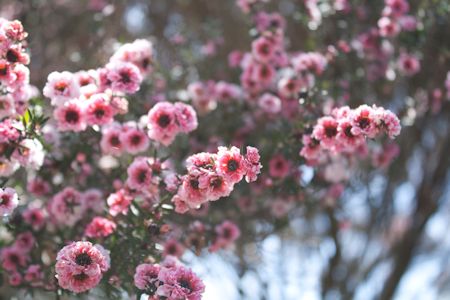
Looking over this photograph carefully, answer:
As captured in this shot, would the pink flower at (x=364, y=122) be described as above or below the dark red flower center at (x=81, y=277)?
above

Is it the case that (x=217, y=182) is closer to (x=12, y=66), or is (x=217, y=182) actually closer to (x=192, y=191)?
(x=192, y=191)

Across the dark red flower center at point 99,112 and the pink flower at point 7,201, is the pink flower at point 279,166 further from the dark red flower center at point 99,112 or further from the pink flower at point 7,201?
the pink flower at point 7,201

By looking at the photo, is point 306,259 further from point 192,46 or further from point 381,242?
point 192,46

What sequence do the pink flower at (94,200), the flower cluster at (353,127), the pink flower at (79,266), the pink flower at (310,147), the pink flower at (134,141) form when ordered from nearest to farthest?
the pink flower at (79,266) → the flower cluster at (353,127) → the pink flower at (310,147) → the pink flower at (134,141) → the pink flower at (94,200)

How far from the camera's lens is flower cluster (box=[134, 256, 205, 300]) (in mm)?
2707

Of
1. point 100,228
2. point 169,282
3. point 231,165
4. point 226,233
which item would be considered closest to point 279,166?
point 226,233

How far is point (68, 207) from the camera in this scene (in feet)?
12.8

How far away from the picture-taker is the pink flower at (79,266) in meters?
2.66

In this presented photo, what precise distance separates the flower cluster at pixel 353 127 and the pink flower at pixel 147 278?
1.09m

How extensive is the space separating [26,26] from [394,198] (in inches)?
143

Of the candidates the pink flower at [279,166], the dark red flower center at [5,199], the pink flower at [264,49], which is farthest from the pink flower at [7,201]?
the pink flower at [264,49]

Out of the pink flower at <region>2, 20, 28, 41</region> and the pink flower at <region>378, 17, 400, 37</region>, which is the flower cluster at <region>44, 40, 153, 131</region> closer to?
the pink flower at <region>2, 20, 28, 41</region>

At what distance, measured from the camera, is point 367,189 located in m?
5.33

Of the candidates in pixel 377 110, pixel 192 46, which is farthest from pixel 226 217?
pixel 377 110
